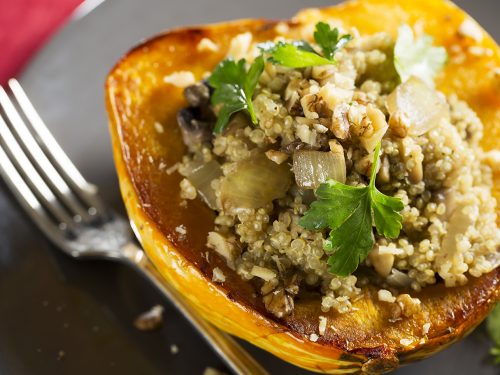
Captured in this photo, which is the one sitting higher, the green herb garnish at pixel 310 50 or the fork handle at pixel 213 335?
the green herb garnish at pixel 310 50

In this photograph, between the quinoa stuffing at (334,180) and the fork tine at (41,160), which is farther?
the fork tine at (41,160)

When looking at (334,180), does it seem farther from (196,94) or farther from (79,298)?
(79,298)

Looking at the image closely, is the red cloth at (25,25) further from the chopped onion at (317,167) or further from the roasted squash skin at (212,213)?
the chopped onion at (317,167)

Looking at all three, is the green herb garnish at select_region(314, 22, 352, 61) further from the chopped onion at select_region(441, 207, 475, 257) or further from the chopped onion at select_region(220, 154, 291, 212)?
the chopped onion at select_region(441, 207, 475, 257)

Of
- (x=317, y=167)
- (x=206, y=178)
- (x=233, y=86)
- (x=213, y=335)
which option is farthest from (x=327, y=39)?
(x=213, y=335)

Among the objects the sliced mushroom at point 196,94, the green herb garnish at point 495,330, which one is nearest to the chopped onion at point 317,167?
the sliced mushroom at point 196,94

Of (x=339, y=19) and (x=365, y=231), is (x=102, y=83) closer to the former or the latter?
(x=339, y=19)

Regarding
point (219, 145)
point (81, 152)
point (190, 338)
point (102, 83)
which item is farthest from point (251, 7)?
point (190, 338)
